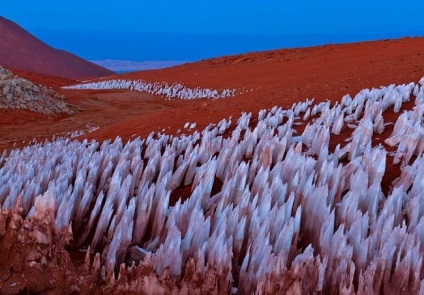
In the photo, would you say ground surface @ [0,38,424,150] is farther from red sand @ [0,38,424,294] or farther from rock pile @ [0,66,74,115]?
rock pile @ [0,66,74,115]

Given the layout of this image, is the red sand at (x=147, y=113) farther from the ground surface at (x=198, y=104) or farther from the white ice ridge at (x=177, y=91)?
the white ice ridge at (x=177, y=91)

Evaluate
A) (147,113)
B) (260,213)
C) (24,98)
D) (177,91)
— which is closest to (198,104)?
(147,113)

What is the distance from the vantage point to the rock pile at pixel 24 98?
12.1 meters

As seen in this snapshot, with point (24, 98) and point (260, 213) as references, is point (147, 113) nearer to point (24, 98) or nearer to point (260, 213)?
point (24, 98)

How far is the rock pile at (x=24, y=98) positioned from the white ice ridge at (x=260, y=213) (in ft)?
28.9

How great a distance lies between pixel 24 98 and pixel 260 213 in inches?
449

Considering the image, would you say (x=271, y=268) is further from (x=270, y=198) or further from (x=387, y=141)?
(x=387, y=141)

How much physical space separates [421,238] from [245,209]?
844 mm

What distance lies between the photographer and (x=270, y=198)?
2.42m

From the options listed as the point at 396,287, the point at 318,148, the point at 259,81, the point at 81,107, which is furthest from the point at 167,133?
the point at 259,81

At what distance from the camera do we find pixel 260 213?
7.91ft

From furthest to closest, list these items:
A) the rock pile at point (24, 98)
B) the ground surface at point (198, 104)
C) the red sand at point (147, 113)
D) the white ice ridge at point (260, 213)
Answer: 1. the rock pile at point (24, 98)
2. the ground surface at point (198, 104)
3. the red sand at point (147, 113)
4. the white ice ridge at point (260, 213)

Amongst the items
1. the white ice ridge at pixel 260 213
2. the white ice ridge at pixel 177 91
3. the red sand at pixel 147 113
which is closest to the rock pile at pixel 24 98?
the red sand at pixel 147 113

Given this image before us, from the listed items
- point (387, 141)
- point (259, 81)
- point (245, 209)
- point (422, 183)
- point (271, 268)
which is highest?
point (259, 81)
